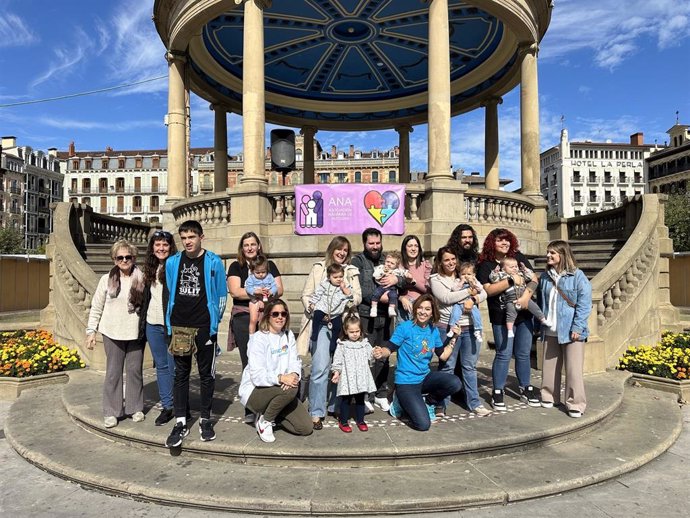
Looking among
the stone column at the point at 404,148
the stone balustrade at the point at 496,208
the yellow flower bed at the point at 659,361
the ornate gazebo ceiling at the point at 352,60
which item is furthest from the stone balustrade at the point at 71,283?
the stone column at the point at 404,148

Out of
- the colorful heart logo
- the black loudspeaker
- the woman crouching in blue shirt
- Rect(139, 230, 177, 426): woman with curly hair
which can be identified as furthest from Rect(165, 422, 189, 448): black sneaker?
the black loudspeaker

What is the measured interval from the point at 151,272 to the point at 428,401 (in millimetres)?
3461

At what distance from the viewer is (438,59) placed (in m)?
10.6

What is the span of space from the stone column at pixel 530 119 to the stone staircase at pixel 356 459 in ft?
29.1

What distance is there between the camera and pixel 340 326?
5086mm

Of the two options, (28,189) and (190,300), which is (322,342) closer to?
(190,300)

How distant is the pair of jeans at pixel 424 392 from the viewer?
15.4ft

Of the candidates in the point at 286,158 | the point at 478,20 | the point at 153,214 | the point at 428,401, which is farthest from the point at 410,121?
the point at 153,214

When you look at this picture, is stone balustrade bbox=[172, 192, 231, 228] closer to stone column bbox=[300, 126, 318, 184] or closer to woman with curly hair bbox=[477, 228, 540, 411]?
woman with curly hair bbox=[477, 228, 540, 411]

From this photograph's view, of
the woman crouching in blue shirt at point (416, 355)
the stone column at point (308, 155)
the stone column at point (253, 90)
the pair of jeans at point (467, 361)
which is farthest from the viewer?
the stone column at point (308, 155)

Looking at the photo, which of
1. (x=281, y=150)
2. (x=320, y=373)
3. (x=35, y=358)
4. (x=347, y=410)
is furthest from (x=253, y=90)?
(x=347, y=410)

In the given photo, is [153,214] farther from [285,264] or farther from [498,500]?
[498,500]

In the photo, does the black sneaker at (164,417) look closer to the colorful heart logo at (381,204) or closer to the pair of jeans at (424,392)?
the pair of jeans at (424,392)

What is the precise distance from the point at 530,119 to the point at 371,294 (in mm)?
10477
